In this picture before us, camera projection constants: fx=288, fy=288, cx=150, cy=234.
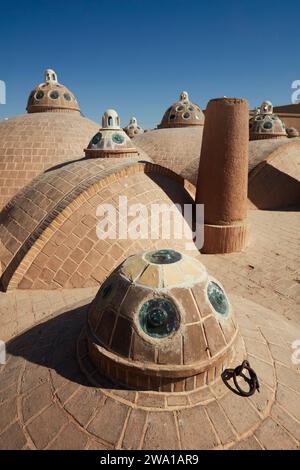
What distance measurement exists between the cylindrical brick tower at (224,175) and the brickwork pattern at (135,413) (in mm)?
5287

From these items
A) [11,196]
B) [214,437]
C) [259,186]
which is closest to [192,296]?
[214,437]

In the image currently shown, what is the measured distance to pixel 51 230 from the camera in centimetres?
714

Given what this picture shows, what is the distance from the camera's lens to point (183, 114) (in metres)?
18.5

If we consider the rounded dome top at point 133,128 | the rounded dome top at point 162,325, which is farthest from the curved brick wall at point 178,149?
the rounded dome top at point 162,325

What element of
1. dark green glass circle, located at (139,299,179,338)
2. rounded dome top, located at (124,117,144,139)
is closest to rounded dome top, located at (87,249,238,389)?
dark green glass circle, located at (139,299,179,338)

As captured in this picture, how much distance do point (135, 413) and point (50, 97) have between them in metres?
13.8

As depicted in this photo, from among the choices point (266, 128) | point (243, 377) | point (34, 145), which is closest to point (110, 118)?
point (34, 145)

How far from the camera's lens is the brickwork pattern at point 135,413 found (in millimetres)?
2754

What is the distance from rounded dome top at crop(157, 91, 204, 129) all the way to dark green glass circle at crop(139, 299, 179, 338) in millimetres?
17355

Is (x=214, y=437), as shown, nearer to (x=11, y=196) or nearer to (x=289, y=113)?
(x=11, y=196)

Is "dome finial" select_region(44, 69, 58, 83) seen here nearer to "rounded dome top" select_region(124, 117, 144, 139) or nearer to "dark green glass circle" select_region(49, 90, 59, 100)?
"dark green glass circle" select_region(49, 90, 59, 100)

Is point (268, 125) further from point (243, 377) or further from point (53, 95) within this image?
point (243, 377)
